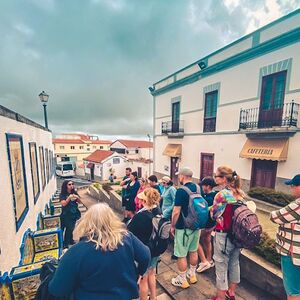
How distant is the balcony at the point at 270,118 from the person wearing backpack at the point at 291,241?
6.35 metres

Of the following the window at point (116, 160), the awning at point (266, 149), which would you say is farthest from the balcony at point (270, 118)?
the window at point (116, 160)

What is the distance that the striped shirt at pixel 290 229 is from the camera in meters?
1.86

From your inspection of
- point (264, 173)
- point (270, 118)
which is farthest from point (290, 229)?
point (270, 118)

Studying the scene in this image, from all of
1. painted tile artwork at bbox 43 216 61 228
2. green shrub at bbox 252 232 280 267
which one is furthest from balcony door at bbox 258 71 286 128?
painted tile artwork at bbox 43 216 61 228

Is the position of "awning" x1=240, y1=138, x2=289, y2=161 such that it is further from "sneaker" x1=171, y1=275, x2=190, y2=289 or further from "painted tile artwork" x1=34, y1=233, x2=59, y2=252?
"painted tile artwork" x1=34, y1=233, x2=59, y2=252

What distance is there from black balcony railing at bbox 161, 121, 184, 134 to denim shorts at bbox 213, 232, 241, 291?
1034 cm

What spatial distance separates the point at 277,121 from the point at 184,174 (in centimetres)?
693

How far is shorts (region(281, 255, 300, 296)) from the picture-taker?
6.32 feet

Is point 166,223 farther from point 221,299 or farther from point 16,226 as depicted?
point 16,226

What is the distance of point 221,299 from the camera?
2326mm

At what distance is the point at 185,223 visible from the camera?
8.49 ft

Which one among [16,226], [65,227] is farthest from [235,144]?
[16,226]

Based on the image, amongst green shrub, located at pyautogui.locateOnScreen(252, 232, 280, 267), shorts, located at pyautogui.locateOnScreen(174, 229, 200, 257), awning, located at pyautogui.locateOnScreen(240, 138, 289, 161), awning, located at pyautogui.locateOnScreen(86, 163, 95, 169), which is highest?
awning, located at pyautogui.locateOnScreen(240, 138, 289, 161)

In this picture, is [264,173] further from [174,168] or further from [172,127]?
[172,127]
